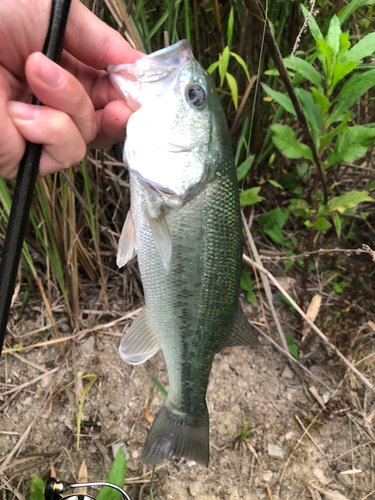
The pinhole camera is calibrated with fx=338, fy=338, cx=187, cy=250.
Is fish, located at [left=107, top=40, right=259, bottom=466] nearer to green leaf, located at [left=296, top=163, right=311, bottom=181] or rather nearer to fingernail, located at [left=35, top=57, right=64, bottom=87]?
fingernail, located at [left=35, top=57, right=64, bottom=87]

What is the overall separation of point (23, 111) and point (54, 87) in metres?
0.13

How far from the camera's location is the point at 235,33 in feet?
6.31

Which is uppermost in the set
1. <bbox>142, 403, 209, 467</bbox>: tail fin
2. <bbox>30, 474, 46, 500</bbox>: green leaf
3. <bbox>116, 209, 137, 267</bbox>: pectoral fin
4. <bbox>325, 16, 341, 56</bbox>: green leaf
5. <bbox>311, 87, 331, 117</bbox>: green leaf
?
<bbox>325, 16, 341, 56</bbox>: green leaf

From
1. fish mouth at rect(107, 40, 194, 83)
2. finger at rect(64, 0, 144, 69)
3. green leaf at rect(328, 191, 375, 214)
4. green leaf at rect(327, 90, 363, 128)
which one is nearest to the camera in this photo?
fish mouth at rect(107, 40, 194, 83)

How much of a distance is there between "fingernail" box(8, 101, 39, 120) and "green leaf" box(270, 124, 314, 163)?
1082 mm

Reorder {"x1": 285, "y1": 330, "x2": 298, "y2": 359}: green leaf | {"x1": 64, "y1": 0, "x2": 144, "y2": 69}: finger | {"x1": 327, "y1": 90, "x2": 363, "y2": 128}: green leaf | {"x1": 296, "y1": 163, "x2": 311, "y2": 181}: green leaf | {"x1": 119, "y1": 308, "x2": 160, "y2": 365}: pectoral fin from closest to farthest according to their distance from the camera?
{"x1": 64, "y1": 0, "x2": 144, "y2": 69}: finger, {"x1": 119, "y1": 308, "x2": 160, "y2": 365}: pectoral fin, {"x1": 327, "y1": 90, "x2": 363, "y2": 128}: green leaf, {"x1": 285, "y1": 330, "x2": 298, "y2": 359}: green leaf, {"x1": 296, "y1": 163, "x2": 311, "y2": 181}: green leaf

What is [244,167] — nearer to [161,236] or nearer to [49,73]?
[161,236]

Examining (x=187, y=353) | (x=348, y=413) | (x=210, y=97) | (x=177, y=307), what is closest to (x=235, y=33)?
(x=210, y=97)

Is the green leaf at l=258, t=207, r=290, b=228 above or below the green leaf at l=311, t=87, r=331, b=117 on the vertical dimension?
below

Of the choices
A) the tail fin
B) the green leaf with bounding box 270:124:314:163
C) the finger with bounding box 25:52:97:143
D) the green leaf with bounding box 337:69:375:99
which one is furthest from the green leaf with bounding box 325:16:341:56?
the tail fin

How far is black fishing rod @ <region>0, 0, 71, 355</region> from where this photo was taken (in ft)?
2.91

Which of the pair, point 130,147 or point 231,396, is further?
point 231,396

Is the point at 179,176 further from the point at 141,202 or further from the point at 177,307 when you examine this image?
the point at 177,307

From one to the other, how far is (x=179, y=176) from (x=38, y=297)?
150cm
